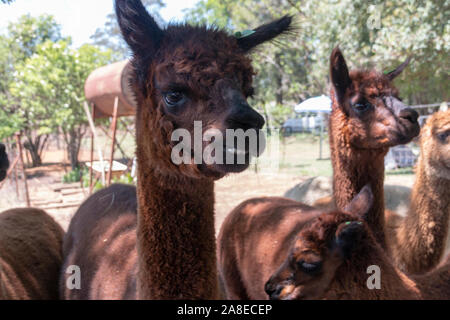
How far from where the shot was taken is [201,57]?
157 centimetres

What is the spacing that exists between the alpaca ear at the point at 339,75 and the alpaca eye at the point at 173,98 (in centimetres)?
182

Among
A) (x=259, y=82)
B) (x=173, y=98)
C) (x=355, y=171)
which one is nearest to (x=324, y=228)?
(x=355, y=171)

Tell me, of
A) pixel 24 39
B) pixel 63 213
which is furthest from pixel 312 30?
pixel 24 39

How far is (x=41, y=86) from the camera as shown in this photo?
520 inches

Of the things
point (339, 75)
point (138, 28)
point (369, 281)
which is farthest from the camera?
point (339, 75)

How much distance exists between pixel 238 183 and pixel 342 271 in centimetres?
770

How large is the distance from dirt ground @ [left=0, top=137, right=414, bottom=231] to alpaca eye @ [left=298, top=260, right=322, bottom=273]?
322 centimetres

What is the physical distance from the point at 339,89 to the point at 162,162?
6.52 feet

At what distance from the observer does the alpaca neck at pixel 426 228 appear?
2971mm

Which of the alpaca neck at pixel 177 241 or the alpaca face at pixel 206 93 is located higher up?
the alpaca face at pixel 206 93

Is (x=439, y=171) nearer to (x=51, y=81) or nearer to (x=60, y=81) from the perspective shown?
(x=60, y=81)

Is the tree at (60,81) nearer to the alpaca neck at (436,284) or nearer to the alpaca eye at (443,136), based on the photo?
the alpaca eye at (443,136)

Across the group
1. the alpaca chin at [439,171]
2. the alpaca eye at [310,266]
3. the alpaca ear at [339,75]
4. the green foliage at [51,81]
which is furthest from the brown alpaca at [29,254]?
the green foliage at [51,81]

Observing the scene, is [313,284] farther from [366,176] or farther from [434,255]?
[434,255]
